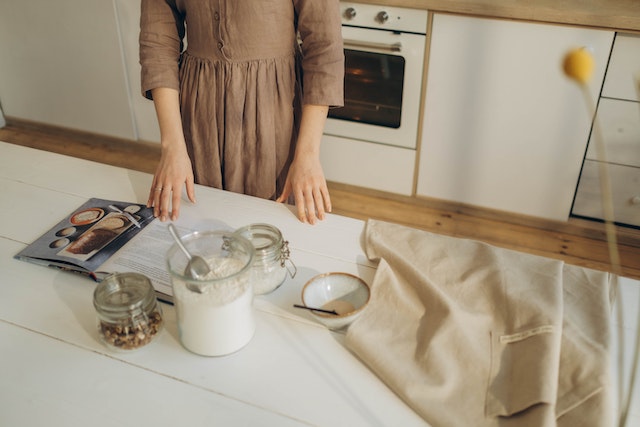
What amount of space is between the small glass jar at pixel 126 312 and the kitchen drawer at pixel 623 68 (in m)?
1.77

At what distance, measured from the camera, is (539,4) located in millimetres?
2043

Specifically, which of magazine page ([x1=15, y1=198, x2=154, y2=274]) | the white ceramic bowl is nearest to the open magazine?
magazine page ([x1=15, y1=198, x2=154, y2=274])

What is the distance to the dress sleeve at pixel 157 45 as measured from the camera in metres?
1.27

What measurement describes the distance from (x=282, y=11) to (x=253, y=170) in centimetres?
37

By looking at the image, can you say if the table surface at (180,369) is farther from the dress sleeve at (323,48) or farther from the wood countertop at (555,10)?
the wood countertop at (555,10)

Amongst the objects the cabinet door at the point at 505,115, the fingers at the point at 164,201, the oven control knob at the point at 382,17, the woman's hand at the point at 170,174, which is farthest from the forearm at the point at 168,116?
the cabinet door at the point at 505,115

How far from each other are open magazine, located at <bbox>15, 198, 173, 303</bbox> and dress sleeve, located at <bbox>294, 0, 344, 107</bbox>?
43 centimetres

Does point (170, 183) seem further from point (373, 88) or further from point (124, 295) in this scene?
point (373, 88)

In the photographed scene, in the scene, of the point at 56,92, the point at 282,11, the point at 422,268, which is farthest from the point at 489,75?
the point at 56,92

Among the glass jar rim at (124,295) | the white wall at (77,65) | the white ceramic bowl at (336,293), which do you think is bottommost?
the white wall at (77,65)

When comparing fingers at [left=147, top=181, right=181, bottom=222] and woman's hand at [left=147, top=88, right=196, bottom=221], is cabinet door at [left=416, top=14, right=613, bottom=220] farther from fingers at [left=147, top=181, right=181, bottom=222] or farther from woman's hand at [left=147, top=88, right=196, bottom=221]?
fingers at [left=147, top=181, right=181, bottom=222]

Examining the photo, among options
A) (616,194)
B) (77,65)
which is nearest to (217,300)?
(616,194)

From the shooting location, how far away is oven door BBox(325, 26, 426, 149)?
226cm

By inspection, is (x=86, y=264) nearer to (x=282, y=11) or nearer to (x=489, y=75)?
(x=282, y=11)
